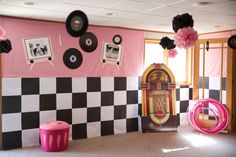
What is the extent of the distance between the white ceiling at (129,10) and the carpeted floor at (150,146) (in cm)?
199

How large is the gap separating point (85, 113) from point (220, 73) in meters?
2.86

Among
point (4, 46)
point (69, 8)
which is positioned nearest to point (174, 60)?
point (69, 8)

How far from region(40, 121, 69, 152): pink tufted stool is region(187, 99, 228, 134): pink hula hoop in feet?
8.45

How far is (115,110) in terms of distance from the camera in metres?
5.23

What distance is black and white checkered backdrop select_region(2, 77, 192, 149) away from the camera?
4262 mm

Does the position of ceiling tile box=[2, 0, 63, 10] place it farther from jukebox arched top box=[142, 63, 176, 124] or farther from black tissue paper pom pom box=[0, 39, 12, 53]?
jukebox arched top box=[142, 63, 176, 124]

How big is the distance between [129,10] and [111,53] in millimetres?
1589

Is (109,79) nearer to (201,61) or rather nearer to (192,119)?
(192,119)

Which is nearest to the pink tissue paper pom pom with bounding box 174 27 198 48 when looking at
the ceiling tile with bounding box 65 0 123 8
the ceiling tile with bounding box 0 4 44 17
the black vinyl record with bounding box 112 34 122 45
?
the ceiling tile with bounding box 65 0 123 8

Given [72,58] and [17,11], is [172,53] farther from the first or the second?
[17,11]

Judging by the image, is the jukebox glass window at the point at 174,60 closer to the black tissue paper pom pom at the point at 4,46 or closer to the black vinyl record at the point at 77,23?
the black vinyl record at the point at 77,23

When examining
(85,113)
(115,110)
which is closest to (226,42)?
(115,110)

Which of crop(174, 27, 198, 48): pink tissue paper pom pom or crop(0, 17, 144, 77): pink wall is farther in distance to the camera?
crop(0, 17, 144, 77): pink wall

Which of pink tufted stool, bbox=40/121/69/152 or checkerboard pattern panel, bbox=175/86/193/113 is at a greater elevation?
checkerboard pattern panel, bbox=175/86/193/113
